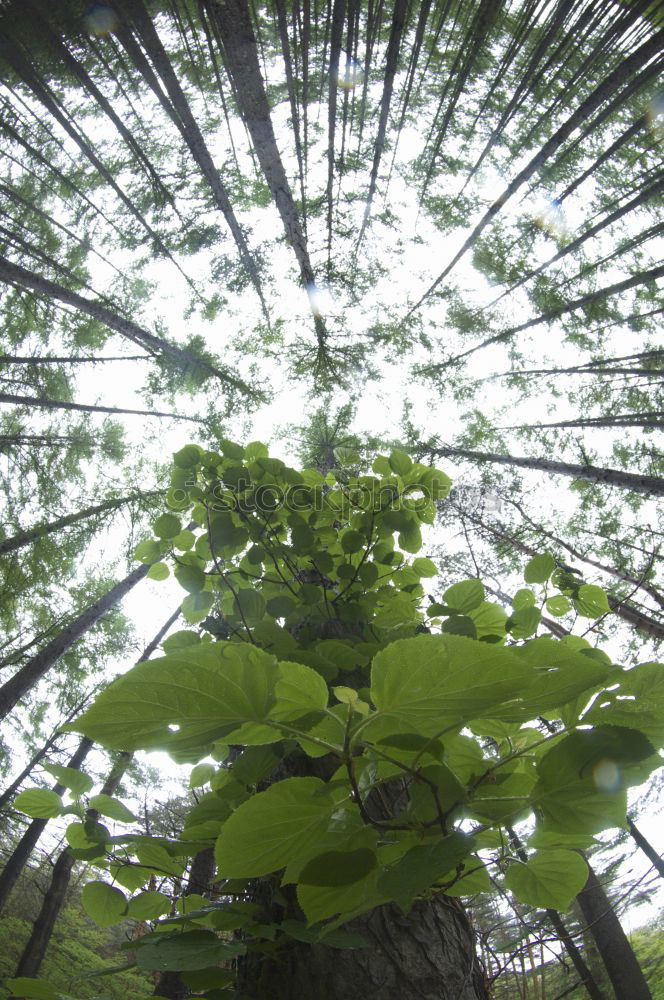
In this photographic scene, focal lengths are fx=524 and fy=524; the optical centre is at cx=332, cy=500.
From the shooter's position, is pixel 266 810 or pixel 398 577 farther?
pixel 398 577

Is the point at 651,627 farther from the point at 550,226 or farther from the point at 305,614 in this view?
the point at 550,226

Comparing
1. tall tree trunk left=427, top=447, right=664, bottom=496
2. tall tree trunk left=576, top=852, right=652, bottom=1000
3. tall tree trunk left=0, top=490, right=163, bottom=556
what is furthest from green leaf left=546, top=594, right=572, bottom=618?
tall tree trunk left=0, top=490, right=163, bottom=556

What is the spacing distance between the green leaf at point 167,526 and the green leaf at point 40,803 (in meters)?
0.63

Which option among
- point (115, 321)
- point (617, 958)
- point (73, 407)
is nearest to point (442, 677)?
point (617, 958)

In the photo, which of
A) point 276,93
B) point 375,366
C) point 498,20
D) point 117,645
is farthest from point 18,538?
point 498,20

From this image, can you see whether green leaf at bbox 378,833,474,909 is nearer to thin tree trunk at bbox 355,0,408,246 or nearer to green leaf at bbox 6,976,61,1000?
Result: green leaf at bbox 6,976,61,1000

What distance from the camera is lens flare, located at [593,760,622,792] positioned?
0.50m

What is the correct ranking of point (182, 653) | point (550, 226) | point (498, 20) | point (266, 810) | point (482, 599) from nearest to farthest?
point (182, 653) → point (266, 810) → point (482, 599) → point (498, 20) → point (550, 226)

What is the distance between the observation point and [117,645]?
8.99m

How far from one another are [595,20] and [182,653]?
7.50 m

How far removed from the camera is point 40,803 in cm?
94

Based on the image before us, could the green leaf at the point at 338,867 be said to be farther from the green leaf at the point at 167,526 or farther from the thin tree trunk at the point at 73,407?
the thin tree trunk at the point at 73,407

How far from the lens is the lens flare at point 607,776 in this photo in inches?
19.7

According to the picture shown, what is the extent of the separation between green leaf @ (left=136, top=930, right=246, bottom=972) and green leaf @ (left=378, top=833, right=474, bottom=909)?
29 cm
